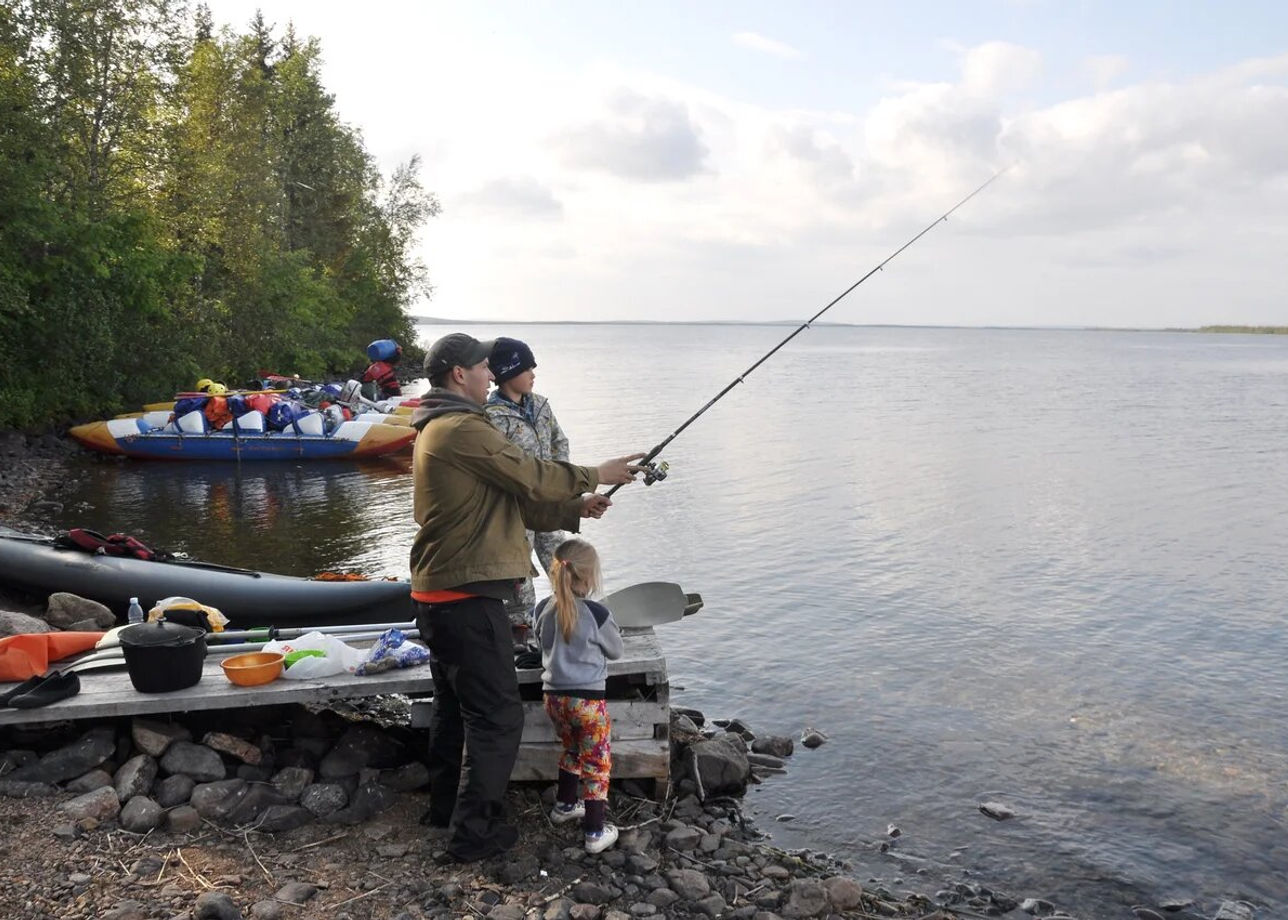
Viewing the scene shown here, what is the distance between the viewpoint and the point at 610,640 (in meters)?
5.38

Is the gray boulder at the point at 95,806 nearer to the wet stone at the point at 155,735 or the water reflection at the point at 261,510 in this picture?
the wet stone at the point at 155,735

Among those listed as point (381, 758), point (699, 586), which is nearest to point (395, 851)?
point (381, 758)

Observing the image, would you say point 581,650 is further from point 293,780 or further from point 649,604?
point 293,780

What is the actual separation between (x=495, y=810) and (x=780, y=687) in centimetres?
422

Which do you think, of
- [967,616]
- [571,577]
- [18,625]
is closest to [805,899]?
[571,577]

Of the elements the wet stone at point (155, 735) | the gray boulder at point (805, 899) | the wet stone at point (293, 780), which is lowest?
the gray boulder at point (805, 899)

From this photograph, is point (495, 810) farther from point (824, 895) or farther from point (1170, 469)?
point (1170, 469)

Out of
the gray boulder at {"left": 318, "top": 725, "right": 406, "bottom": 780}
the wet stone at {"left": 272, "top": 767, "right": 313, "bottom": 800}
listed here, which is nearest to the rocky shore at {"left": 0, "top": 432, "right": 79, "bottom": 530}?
the gray boulder at {"left": 318, "top": 725, "right": 406, "bottom": 780}

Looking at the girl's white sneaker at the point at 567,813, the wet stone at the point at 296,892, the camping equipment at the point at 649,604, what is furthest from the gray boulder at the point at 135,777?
the camping equipment at the point at 649,604

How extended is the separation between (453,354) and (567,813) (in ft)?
7.91

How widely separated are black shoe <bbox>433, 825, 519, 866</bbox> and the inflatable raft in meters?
17.9

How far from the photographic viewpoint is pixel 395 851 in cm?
514

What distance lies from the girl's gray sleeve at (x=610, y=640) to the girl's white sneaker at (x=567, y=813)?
812 millimetres

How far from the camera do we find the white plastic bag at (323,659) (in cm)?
584
